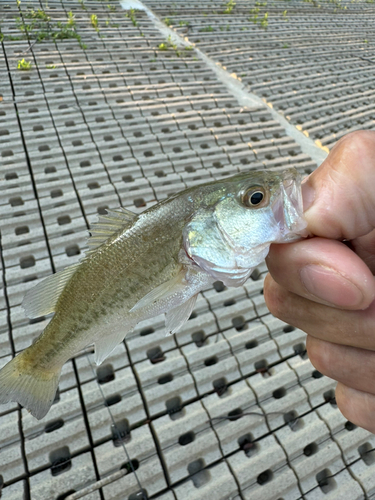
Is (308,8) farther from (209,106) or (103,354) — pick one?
(103,354)

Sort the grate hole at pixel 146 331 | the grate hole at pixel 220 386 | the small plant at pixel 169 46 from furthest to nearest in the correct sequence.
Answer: the small plant at pixel 169 46, the grate hole at pixel 146 331, the grate hole at pixel 220 386

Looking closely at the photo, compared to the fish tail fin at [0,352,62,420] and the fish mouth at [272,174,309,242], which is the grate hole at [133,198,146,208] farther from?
the fish mouth at [272,174,309,242]

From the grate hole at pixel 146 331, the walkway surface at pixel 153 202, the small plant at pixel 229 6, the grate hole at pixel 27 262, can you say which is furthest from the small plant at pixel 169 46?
the grate hole at pixel 146 331

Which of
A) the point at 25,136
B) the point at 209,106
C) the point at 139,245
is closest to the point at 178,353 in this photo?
the point at 139,245

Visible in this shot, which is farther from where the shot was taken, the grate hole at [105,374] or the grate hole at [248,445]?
the grate hole at [105,374]

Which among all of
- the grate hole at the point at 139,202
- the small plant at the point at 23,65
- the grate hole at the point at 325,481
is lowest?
the grate hole at the point at 325,481

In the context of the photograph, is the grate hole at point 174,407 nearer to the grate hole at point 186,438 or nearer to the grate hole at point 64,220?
the grate hole at point 186,438
